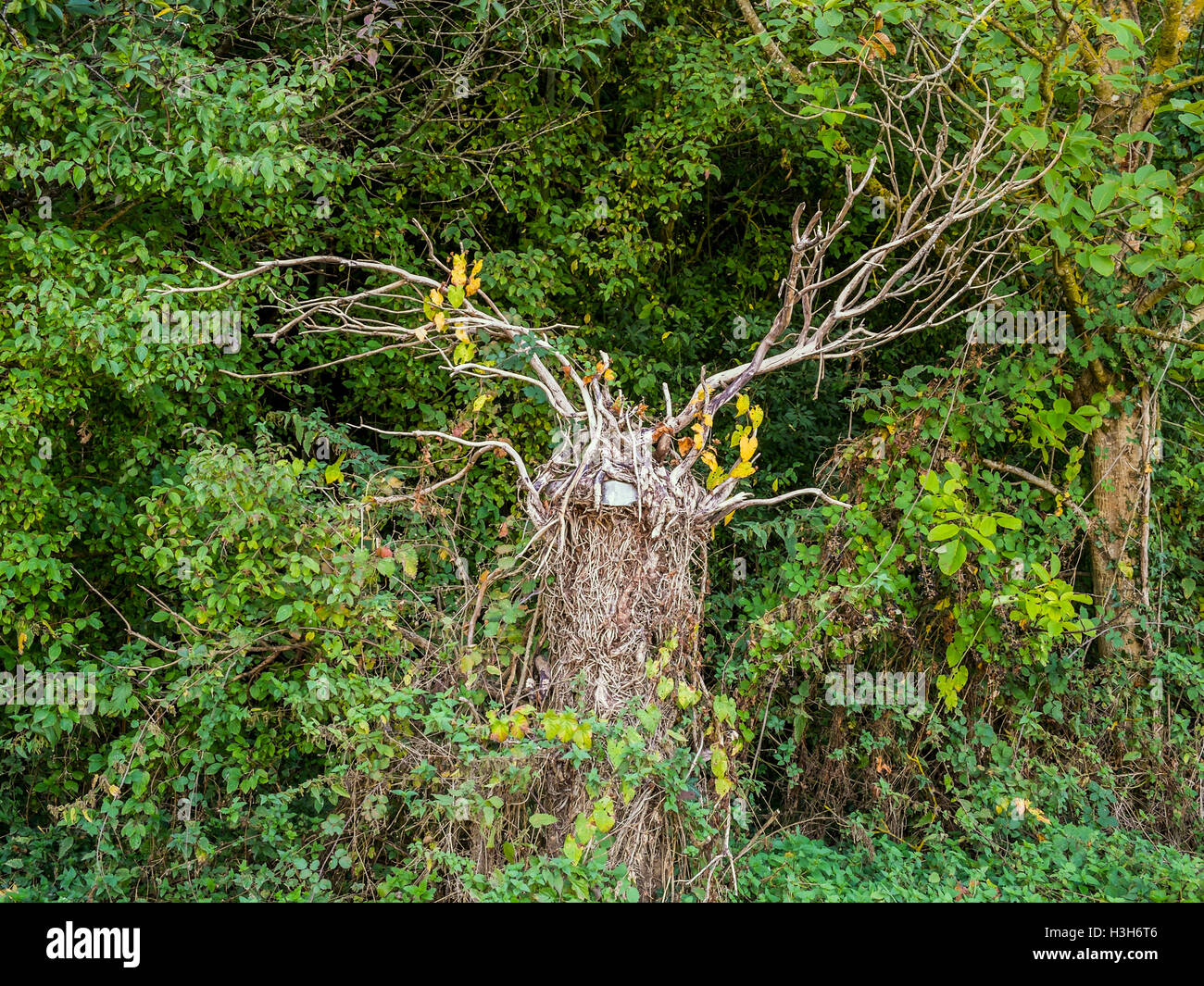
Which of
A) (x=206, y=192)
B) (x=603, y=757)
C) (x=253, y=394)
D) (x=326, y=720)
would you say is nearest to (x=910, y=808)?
(x=603, y=757)

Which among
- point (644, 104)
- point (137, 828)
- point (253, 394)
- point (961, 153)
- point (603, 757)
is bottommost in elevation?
point (137, 828)

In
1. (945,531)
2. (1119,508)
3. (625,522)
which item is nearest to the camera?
(625,522)

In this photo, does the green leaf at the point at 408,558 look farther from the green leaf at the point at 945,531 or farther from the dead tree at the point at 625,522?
the green leaf at the point at 945,531

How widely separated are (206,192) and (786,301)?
2607mm

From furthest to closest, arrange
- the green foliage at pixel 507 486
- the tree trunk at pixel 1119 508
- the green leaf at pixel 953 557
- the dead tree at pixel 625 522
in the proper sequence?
1. the tree trunk at pixel 1119 508
2. the green leaf at pixel 953 557
3. the green foliage at pixel 507 486
4. the dead tree at pixel 625 522

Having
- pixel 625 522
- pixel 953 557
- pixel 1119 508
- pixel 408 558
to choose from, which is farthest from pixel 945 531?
pixel 408 558

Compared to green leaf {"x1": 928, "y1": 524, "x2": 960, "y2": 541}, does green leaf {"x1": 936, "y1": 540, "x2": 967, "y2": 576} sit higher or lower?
lower

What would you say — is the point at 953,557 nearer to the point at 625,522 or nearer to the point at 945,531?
the point at 945,531

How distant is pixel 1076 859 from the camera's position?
15.1ft

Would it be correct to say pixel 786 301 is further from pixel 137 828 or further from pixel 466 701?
pixel 137 828

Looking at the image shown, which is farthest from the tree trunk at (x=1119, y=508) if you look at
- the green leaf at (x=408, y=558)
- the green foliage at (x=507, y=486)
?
the green leaf at (x=408, y=558)

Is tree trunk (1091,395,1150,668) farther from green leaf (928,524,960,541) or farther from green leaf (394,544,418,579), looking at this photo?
green leaf (394,544,418,579)

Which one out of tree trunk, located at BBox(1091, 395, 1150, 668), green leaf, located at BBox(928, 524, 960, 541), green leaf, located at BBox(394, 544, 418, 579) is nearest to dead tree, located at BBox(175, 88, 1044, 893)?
green leaf, located at BBox(394, 544, 418, 579)

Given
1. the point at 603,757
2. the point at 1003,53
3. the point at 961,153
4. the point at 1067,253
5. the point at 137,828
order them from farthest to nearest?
the point at 961,153
the point at 1067,253
the point at 1003,53
the point at 137,828
the point at 603,757
